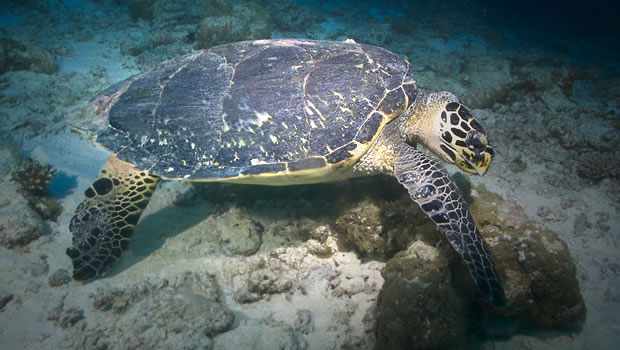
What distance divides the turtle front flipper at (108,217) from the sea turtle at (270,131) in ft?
0.04

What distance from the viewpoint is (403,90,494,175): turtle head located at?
116 inches

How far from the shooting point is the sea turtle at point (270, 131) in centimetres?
281

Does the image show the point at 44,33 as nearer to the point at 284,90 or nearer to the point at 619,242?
the point at 284,90

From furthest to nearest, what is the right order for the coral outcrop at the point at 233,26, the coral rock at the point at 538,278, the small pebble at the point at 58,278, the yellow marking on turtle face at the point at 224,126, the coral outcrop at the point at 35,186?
1. the coral outcrop at the point at 233,26
2. the coral outcrop at the point at 35,186
3. the yellow marking on turtle face at the point at 224,126
4. the small pebble at the point at 58,278
5. the coral rock at the point at 538,278

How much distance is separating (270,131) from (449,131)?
2004mm

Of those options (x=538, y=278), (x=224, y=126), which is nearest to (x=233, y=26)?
(x=224, y=126)

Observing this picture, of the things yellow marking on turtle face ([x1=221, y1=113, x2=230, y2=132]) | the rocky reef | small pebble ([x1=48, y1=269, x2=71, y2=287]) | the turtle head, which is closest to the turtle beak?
the turtle head

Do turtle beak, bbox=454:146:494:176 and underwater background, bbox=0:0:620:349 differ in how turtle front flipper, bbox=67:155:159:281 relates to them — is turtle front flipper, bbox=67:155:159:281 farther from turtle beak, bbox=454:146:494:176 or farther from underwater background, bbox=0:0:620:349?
turtle beak, bbox=454:146:494:176

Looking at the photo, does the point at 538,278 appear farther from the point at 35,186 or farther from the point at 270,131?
Result: the point at 35,186

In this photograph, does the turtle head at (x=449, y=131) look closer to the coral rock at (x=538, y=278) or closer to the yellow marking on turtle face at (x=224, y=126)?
the coral rock at (x=538, y=278)

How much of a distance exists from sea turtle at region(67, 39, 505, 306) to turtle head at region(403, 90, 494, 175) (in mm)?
11

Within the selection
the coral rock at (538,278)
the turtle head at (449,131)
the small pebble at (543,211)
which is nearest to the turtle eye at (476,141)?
the turtle head at (449,131)

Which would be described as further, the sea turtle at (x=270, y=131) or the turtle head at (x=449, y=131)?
the turtle head at (x=449, y=131)

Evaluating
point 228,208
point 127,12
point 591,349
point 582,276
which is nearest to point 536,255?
point 591,349
